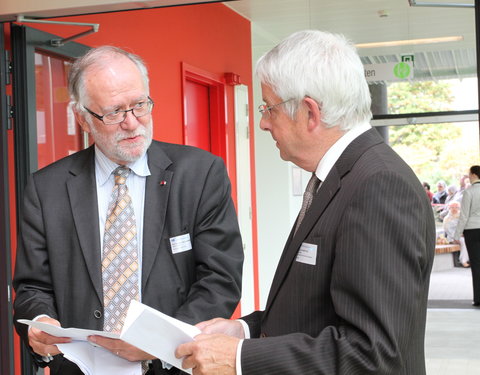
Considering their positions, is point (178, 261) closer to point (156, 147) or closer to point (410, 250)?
point (156, 147)

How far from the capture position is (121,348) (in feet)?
6.06

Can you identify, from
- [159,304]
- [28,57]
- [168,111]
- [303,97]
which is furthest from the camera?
[168,111]

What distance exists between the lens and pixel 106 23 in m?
4.61

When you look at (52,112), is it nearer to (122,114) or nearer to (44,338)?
(122,114)

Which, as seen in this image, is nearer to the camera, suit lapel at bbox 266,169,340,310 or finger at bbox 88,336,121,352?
suit lapel at bbox 266,169,340,310

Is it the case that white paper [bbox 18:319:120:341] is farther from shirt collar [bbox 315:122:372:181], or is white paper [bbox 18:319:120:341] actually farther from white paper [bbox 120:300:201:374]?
shirt collar [bbox 315:122:372:181]

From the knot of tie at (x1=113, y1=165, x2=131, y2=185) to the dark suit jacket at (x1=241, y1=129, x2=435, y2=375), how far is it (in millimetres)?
934

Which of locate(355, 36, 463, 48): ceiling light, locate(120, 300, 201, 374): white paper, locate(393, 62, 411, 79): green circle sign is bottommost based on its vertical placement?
locate(120, 300, 201, 374): white paper

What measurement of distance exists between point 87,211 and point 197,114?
14.1 ft

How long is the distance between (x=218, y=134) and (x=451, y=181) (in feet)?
20.7

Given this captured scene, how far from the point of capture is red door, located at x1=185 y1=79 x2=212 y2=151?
624 cm

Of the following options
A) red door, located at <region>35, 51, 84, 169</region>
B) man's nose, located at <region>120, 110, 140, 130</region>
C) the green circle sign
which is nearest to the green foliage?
the green circle sign

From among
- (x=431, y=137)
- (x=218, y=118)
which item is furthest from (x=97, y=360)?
(x=431, y=137)

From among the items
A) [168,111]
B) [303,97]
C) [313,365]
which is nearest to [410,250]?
[313,365]
